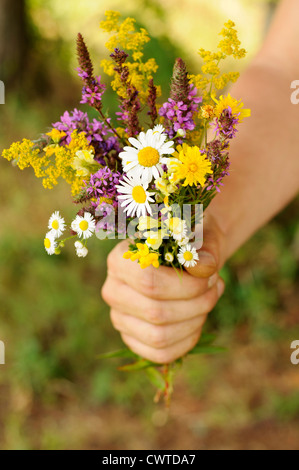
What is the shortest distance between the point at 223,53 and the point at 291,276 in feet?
5.06

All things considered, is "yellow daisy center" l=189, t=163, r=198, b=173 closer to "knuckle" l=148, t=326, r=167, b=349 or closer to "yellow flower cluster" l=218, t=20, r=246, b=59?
"yellow flower cluster" l=218, t=20, r=246, b=59

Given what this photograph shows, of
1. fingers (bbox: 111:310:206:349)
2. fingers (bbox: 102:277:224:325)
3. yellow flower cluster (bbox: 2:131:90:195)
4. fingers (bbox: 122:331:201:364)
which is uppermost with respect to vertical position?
yellow flower cluster (bbox: 2:131:90:195)

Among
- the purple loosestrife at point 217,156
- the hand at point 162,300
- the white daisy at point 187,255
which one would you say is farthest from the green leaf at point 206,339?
the purple loosestrife at point 217,156

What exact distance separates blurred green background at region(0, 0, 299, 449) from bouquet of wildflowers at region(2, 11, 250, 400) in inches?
47.9

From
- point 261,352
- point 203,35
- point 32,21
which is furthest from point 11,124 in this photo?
point 261,352

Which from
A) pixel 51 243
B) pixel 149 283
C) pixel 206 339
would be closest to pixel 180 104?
pixel 51 243

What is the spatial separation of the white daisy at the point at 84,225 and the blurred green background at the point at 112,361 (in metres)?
1.29

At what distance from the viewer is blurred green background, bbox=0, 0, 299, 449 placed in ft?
5.47

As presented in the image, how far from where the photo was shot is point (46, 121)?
2.82m

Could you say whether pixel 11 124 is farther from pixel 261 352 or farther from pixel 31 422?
pixel 261 352

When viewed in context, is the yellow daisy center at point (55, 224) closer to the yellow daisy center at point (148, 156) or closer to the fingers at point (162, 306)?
the yellow daisy center at point (148, 156)

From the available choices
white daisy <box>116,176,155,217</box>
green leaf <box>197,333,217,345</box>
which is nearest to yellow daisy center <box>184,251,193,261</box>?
white daisy <box>116,176,155,217</box>

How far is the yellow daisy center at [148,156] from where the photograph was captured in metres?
0.57

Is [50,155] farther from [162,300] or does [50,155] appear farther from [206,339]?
[206,339]
